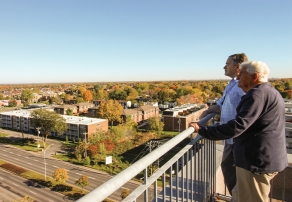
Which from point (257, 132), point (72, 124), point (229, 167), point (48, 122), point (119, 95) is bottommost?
point (72, 124)

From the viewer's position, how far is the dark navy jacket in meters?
1.68

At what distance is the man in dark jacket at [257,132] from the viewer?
1688 millimetres

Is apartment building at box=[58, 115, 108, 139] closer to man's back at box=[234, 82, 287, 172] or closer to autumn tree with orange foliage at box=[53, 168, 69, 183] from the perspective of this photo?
autumn tree with orange foliage at box=[53, 168, 69, 183]

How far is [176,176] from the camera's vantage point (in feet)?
6.29

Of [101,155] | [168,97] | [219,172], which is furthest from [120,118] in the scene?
[219,172]

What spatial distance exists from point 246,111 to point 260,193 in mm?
729

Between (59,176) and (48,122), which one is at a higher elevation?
(48,122)

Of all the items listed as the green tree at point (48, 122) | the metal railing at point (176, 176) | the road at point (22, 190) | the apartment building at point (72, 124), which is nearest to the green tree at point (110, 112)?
the apartment building at point (72, 124)

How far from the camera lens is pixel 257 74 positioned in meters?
1.84

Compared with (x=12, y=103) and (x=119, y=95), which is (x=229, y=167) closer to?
(x=119, y=95)

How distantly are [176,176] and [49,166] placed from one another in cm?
2222

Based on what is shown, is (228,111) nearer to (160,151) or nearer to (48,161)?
(160,151)

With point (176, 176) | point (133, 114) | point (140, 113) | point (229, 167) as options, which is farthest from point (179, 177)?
point (140, 113)

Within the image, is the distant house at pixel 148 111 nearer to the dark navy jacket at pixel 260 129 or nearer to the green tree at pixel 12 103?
the green tree at pixel 12 103
